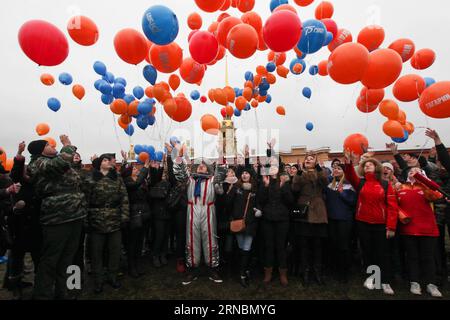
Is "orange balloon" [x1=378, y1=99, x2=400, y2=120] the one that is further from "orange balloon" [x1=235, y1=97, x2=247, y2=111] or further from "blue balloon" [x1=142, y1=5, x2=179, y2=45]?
"blue balloon" [x1=142, y1=5, x2=179, y2=45]

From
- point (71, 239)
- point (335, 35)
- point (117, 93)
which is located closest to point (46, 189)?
point (71, 239)

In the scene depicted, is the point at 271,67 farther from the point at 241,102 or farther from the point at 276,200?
the point at 276,200

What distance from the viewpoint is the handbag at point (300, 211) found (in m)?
3.74

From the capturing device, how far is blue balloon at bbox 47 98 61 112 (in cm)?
709

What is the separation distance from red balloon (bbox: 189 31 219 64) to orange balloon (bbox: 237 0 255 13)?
1621 mm

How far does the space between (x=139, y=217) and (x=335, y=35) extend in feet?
18.9

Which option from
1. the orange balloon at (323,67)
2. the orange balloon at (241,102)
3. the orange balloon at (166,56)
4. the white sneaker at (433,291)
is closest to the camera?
the white sneaker at (433,291)

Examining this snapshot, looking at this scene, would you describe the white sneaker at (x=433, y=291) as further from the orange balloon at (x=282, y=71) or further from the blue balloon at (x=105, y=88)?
the blue balloon at (x=105, y=88)

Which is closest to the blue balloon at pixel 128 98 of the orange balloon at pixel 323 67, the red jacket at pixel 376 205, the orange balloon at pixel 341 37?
the orange balloon at pixel 323 67

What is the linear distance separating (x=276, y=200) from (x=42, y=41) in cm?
442

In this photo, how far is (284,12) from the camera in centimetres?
395

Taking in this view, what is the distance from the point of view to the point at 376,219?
11.1 ft

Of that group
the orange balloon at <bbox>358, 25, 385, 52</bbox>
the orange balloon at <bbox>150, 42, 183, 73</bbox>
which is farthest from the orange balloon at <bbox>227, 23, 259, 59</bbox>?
the orange balloon at <bbox>358, 25, 385, 52</bbox>

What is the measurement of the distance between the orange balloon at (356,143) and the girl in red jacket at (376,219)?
4.25 ft
